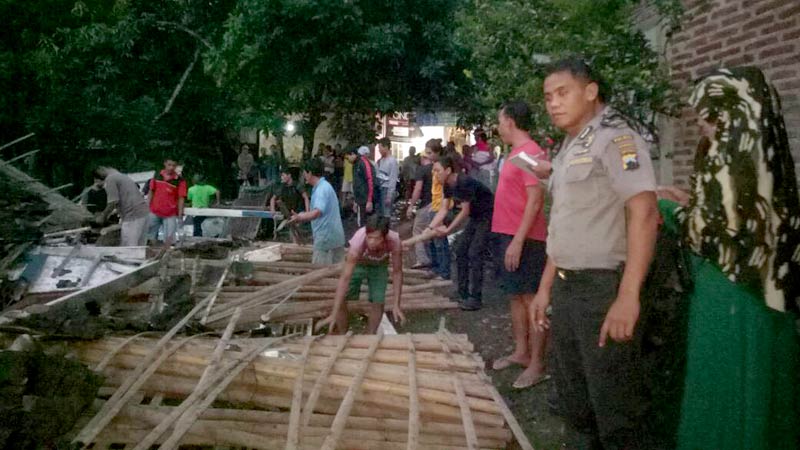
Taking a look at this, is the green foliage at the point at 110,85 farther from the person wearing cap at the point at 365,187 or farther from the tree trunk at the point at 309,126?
the person wearing cap at the point at 365,187

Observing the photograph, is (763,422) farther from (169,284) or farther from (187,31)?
(187,31)

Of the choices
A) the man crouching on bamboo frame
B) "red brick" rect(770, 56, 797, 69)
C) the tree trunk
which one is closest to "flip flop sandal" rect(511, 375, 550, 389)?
the man crouching on bamboo frame

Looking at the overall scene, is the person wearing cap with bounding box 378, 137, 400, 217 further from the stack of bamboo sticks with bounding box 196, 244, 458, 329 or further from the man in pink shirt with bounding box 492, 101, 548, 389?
the man in pink shirt with bounding box 492, 101, 548, 389

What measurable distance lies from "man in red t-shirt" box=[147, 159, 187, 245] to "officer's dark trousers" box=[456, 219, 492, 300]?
6.23m

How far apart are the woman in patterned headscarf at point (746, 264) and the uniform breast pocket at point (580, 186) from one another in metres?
0.45

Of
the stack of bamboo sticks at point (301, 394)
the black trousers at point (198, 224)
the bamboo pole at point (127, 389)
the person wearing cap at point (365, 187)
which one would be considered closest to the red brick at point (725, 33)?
the stack of bamboo sticks at point (301, 394)

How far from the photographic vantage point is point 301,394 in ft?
13.5

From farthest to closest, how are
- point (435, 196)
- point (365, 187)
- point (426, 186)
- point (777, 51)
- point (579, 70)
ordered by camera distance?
point (365, 187) < point (426, 186) < point (435, 196) < point (777, 51) < point (579, 70)

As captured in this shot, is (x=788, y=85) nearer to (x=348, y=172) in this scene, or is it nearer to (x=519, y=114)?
(x=519, y=114)


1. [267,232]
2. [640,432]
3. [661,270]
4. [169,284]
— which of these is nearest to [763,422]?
[640,432]

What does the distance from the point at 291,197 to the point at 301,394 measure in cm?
1015

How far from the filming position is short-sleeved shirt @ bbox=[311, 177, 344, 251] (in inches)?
299

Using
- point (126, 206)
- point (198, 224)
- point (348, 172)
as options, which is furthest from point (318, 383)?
point (348, 172)

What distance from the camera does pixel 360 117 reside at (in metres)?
20.2
